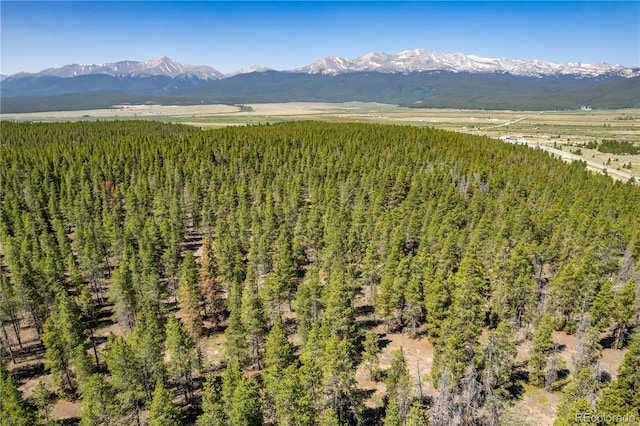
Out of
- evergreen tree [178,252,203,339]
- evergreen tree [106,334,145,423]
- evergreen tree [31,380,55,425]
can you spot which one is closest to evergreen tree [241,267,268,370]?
evergreen tree [178,252,203,339]

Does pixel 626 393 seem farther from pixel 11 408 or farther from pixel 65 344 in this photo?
pixel 65 344

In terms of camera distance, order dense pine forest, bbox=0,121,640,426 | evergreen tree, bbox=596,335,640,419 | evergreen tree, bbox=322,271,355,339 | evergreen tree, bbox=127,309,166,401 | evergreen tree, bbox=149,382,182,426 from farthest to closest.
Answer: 1. evergreen tree, bbox=322,271,355,339
2. evergreen tree, bbox=127,309,166,401
3. dense pine forest, bbox=0,121,640,426
4. evergreen tree, bbox=149,382,182,426
5. evergreen tree, bbox=596,335,640,419

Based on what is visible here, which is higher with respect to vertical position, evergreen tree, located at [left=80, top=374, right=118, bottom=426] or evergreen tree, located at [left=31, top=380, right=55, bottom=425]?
evergreen tree, located at [left=80, top=374, right=118, bottom=426]

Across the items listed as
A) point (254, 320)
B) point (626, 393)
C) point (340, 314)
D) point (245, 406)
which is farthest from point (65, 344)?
point (626, 393)

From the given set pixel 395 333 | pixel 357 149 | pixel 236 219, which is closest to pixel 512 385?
pixel 395 333

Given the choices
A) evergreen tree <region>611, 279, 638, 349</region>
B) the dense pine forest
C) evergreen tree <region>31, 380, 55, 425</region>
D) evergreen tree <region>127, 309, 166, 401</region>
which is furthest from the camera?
evergreen tree <region>611, 279, 638, 349</region>

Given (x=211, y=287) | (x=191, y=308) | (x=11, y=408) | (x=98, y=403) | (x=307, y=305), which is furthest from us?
(x=211, y=287)

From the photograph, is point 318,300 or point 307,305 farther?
point 318,300

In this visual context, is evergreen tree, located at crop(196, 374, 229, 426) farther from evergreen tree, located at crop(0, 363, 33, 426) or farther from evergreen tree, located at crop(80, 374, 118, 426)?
evergreen tree, located at crop(0, 363, 33, 426)
